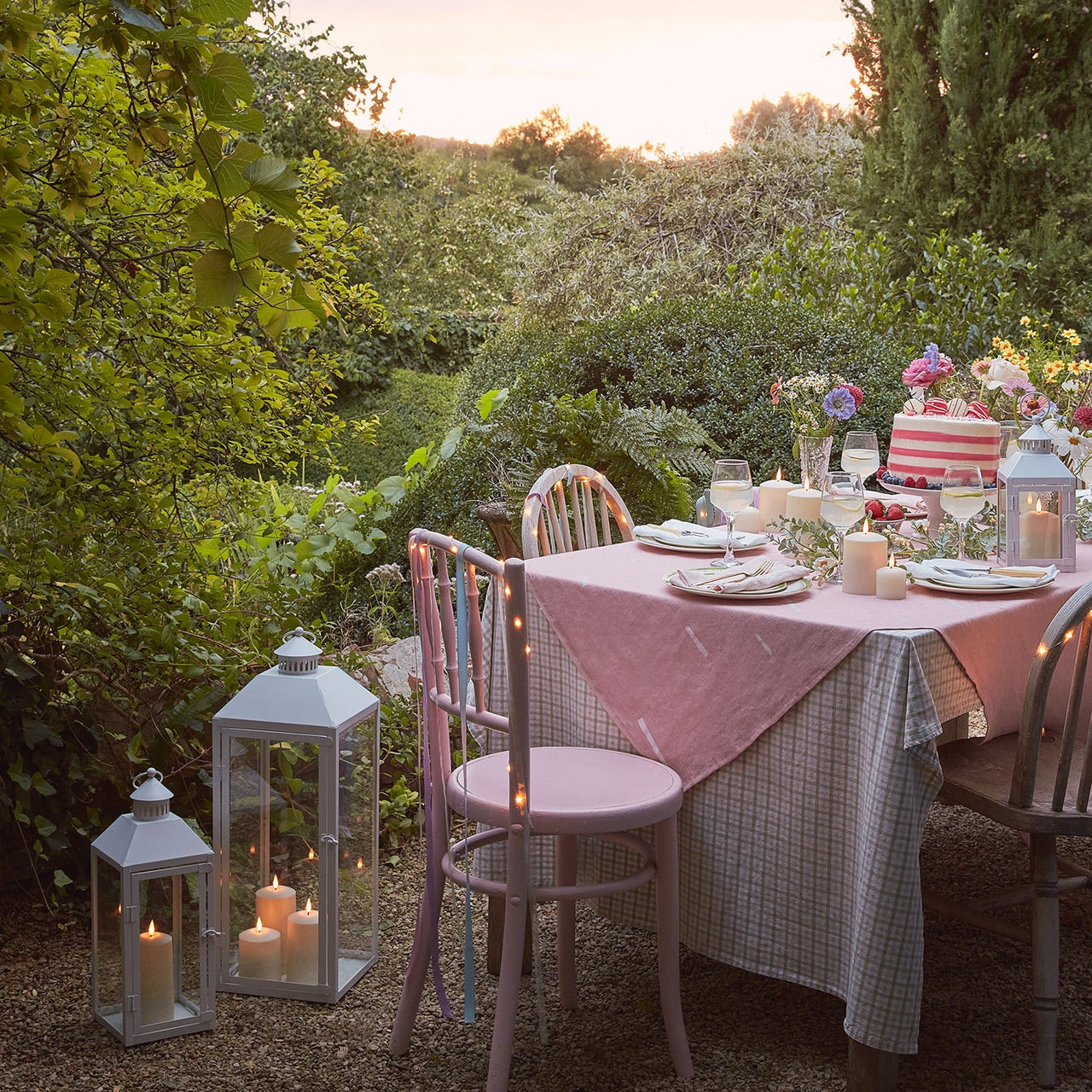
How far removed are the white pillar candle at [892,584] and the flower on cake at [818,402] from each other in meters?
0.52

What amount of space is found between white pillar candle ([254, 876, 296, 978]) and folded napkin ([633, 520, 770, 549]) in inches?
44.1

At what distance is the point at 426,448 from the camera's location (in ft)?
17.3

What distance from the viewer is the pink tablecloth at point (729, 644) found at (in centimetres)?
200

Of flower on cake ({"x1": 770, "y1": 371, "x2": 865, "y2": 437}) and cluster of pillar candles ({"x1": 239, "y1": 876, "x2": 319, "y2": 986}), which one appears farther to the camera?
flower on cake ({"x1": 770, "y1": 371, "x2": 865, "y2": 437})

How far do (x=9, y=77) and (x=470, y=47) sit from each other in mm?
11279

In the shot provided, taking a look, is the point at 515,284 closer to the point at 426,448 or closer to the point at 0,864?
the point at 426,448

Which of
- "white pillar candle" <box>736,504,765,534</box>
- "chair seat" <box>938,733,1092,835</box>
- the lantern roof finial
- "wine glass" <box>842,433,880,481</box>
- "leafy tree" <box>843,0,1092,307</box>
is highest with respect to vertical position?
"leafy tree" <box>843,0,1092,307</box>

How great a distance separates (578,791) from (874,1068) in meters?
0.67

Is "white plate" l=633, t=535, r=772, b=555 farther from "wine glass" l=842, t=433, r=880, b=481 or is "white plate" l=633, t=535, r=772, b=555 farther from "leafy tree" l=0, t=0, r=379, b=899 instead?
"leafy tree" l=0, t=0, r=379, b=899

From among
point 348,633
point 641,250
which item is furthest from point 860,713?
point 641,250

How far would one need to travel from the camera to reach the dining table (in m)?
1.87

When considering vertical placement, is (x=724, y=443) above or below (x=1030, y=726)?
above

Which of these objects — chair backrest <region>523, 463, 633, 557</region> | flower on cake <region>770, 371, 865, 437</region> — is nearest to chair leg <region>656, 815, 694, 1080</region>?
chair backrest <region>523, 463, 633, 557</region>

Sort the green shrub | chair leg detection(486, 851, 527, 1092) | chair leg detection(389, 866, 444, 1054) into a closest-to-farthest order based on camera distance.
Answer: chair leg detection(486, 851, 527, 1092), chair leg detection(389, 866, 444, 1054), the green shrub
